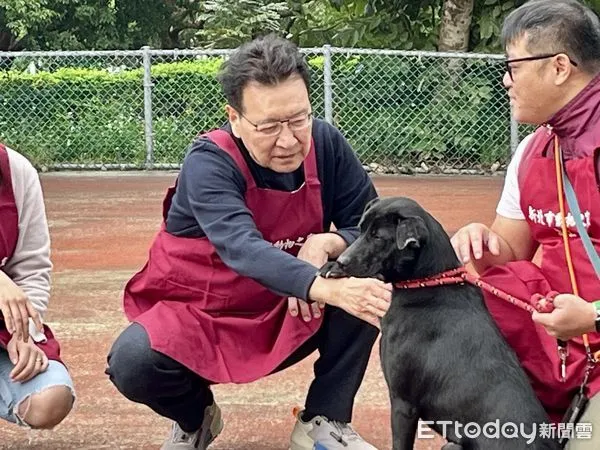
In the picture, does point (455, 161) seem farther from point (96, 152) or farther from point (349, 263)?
point (349, 263)

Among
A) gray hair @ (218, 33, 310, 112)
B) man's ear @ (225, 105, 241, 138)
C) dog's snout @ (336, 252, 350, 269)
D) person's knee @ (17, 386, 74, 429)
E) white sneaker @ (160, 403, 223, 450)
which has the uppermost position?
gray hair @ (218, 33, 310, 112)

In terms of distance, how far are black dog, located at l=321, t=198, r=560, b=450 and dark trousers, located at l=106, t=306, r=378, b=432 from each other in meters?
0.53

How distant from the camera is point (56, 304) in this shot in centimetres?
631

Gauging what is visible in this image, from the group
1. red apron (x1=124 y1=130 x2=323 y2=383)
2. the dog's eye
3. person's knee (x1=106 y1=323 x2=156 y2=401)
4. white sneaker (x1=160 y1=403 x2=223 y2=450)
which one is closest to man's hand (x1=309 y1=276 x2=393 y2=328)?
the dog's eye

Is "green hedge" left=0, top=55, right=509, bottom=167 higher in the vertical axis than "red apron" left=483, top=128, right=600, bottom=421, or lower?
lower

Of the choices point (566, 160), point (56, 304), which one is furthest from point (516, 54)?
point (56, 304)

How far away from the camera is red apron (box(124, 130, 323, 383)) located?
11.0ft

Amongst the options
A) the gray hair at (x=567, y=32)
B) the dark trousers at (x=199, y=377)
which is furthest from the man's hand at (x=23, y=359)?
the gray hair at (x=567, y=32)

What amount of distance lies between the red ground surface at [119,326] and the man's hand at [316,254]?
80 cm

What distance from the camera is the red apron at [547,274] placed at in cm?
286

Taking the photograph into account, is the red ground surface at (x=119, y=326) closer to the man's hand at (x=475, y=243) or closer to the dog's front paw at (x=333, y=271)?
the man's hand at (x=475, y=243)

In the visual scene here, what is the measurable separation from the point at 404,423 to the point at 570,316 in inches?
23.7

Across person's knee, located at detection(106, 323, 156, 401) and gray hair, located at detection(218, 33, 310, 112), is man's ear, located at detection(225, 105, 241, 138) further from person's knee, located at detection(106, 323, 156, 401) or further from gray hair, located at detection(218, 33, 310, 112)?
person's knee, located at detection(106, 323, 156, 401)

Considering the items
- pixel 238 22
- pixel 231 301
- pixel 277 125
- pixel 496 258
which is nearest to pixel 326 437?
pixel 231 301
